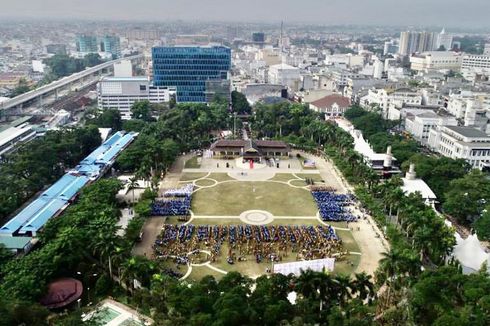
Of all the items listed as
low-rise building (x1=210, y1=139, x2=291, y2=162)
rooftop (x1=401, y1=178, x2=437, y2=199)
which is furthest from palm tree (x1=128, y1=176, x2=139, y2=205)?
rooftop (x1=401, y1=178, x2=437, y2=199)

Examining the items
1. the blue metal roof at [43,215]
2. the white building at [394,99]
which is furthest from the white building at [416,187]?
the white building at [394,99]

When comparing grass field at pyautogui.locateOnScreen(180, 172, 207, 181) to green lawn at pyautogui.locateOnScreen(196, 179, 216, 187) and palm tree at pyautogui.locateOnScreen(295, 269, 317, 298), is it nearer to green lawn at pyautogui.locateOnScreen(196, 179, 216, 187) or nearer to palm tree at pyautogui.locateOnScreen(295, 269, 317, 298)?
green lawn at pyautogui.locateOnScreen(196, 179, 216, 187)

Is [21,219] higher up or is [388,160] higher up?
[388,160]

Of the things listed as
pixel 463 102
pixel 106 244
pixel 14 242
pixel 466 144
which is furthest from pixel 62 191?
pixel 463 102

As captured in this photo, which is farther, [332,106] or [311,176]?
[332,106]

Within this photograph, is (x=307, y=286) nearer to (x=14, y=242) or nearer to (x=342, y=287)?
(x=342, y=287)

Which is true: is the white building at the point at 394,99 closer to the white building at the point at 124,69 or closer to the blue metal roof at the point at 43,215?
the blue metal roof at the point at 43,215

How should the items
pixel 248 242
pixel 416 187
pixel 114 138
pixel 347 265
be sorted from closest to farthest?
pixel 347 265 < pixel 248 242 < pixel 416 187 < pixel 114 138
